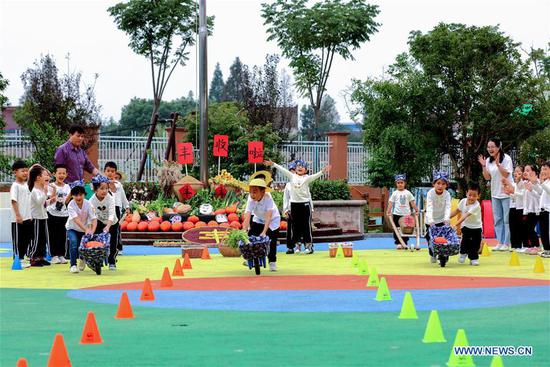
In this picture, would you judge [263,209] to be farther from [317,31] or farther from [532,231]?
[317,31]

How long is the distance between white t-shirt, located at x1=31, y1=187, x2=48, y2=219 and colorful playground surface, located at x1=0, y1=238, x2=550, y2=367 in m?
1.03

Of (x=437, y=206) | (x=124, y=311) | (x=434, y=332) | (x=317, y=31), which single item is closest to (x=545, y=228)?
(x=437, y=206)

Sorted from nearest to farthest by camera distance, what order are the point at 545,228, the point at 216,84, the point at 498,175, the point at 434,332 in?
the point at 434,332, the point at 545,228, the point at 498,175, the point at 216,84

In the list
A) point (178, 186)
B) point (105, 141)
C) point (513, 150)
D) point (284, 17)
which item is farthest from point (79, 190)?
point (284, 17)

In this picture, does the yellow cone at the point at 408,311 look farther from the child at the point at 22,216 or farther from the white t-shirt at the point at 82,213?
the child at the point at 22,216

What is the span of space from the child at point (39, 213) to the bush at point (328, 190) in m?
13.3

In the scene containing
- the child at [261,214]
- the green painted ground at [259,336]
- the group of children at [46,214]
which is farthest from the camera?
the group of children at [46,214]

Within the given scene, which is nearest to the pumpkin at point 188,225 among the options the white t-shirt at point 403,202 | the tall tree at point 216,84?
the white t-shirt at point 403,202

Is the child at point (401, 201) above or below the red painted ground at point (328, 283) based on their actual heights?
above

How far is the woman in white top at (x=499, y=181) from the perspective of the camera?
2039cm

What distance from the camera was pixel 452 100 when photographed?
35.0 metres

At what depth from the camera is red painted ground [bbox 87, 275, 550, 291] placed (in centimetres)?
1364

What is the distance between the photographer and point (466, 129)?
35.3 metres

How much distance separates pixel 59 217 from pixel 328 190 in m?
13.7
